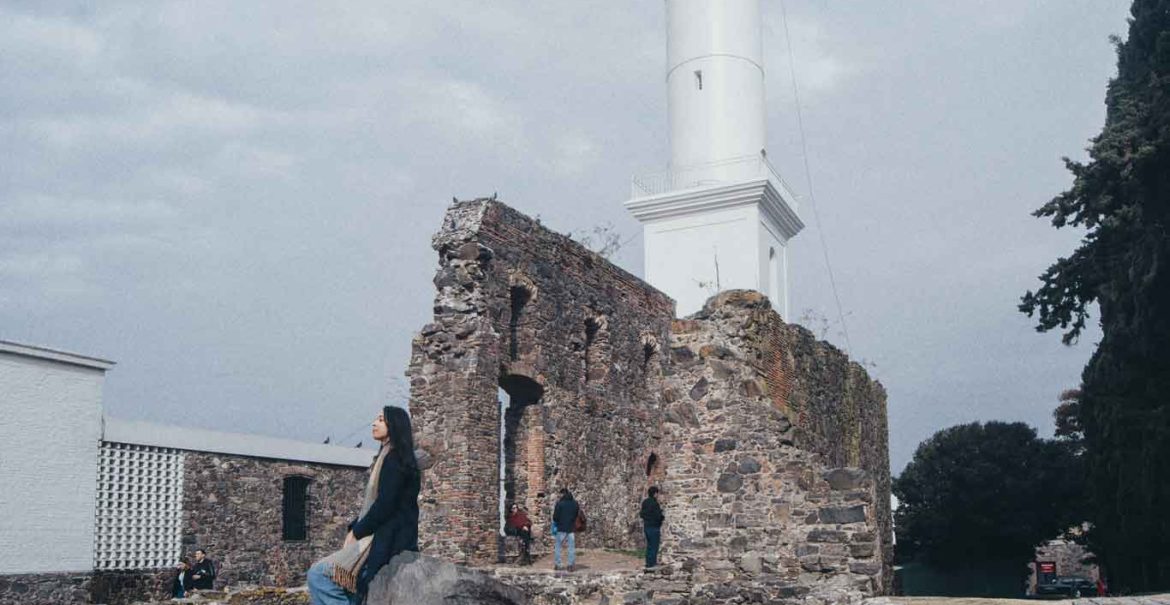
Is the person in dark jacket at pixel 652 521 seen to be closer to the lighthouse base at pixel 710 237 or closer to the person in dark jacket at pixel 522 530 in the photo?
the person in dark jacket at pixel 522 530

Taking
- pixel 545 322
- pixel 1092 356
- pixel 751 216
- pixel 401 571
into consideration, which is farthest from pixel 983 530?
pixel 401 571

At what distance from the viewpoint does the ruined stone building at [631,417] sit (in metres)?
10.4

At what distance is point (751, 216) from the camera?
1105 inches

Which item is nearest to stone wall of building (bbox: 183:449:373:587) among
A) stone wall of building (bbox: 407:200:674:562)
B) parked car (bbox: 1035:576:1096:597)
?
stone wall of building (bbox: 407:200:674:562)

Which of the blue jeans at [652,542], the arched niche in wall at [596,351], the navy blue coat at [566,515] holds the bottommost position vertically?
the blue jeans at [652,542]

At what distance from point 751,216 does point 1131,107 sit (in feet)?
31.3

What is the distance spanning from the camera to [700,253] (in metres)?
28.6

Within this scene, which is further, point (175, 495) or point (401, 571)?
point (175, 495)

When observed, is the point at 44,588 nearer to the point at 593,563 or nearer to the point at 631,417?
the point at 593,563

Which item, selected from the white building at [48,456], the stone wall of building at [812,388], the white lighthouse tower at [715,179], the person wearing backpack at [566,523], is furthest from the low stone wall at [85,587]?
the white lighthouse tower at [715,179]

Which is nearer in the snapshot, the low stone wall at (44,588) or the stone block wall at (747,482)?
the stone block wall at (747,482)

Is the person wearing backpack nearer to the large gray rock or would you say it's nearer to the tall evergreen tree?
the large gray rock

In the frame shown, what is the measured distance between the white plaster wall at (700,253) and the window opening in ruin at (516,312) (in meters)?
11.8

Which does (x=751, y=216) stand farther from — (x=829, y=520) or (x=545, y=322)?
(x=829, y=520)
